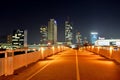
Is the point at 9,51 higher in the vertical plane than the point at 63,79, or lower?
higher

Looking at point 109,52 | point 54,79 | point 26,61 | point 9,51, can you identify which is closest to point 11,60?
point 9,51

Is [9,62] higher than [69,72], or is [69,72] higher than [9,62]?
[9,62]

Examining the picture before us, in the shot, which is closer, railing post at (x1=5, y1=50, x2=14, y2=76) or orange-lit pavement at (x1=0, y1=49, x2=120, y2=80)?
orange-lit pavement at (x1=0, y1=49, x2=120, y2=80)

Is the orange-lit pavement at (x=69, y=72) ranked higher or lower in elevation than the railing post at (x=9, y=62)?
lower

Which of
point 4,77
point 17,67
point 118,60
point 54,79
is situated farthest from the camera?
point 118,60

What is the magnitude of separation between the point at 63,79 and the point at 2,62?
144 inches

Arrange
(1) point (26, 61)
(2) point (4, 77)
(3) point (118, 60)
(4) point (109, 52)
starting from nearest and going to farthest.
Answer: (2) point (4, 77)
(1) point (26, 61)
(3) point (118, 60)
(4) point (109, 52)

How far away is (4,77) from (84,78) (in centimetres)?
455

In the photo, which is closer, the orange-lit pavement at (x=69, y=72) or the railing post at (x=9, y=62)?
the orange-lit pavement at (x=69, y=72)

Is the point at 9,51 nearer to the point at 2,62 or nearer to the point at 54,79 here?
the point at 2,62

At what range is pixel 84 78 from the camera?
16531mm

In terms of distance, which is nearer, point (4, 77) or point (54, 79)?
point (54, 79)

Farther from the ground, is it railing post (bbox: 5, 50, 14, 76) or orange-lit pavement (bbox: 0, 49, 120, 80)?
railing post (bbox: 5, 50, 14, 76)

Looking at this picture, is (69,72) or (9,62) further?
(69,72)
